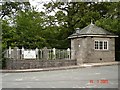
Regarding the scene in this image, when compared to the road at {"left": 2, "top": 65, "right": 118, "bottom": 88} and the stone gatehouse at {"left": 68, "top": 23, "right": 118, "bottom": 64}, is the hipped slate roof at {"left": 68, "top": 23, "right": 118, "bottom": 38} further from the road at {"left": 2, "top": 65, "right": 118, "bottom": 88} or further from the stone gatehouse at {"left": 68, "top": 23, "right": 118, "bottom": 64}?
the road at {"left": 2, "top": 65, "right": 118, "bottom": 88}

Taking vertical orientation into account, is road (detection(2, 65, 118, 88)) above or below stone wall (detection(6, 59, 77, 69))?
below

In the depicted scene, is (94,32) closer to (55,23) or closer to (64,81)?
(55,23)

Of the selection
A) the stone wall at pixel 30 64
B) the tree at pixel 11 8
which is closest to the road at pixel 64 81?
the stone wall at pixel 30 64

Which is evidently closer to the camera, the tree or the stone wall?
the stone wall

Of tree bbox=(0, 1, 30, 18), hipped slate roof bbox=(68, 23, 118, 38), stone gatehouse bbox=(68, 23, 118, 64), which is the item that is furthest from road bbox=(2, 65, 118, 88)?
tree bbox=(0, 1, 30, 18)

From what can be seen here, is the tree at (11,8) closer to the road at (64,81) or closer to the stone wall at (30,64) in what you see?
the stone wall at (30,64)

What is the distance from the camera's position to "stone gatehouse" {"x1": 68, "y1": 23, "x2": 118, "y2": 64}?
25.0m

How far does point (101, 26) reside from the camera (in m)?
27.3

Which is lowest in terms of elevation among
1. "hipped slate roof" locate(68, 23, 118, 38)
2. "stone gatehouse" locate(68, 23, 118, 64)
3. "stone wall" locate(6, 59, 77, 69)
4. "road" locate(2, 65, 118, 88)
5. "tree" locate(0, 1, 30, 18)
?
"road" locate(2, 65, 118, 88)

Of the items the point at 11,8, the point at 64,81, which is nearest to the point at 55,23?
the point at 11,8

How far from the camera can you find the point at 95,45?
2528 centimetres

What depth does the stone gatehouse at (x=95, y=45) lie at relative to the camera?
2498cm

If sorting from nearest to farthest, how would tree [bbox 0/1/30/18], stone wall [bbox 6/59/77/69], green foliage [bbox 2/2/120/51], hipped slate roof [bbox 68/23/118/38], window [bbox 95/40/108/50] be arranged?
stone wall [bbox 6/59/77/69], hipped slate roof [bbox 68/23/118/38], window [bbox 95/40/108/50], green foliage [bbox 2/2/120/51], tree [bbox 0/1/30/18]

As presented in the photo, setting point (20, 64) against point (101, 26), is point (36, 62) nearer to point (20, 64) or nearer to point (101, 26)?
point (20, 64)
